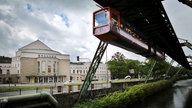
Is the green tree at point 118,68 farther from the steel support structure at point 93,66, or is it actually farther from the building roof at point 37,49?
the steel support structure at point 93,66

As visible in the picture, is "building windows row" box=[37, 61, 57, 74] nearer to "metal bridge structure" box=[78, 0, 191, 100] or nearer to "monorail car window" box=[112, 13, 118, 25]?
"metal bridge structure" box=[78, 0, 191, 100]

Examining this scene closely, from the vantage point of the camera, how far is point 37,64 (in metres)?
71.8

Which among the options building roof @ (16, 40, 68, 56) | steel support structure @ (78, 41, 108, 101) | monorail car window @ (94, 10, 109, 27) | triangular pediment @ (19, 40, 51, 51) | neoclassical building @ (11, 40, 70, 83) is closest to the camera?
monorail car window @ (94, 10, 109, 27)

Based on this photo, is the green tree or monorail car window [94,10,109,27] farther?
the green tree

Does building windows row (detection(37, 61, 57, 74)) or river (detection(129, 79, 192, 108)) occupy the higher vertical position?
building windows row (detection(37, 61, 57, 74))

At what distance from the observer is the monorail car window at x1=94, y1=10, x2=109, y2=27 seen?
1017cm

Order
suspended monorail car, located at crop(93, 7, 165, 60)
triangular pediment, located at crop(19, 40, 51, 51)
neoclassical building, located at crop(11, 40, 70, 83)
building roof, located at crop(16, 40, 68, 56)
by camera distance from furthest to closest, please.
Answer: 1. triangular pediment, located at crop(19, 40, 51, 51)
2. building roof, located at crop(16, 40, 68, 56)
3. neoclassical building, located at crop(11, 40, 70, 83)
4. suspended monorail car, located at crop(93, 7, 165, 60)

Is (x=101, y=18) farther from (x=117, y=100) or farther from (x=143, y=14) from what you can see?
(x=117, y=100)

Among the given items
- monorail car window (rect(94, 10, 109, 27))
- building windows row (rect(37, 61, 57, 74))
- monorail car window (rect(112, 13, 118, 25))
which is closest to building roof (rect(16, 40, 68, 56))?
building windows row (rect(37, 61, 57, 74))

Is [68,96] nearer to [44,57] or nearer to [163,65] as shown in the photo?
[163,65]

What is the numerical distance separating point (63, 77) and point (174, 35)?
66933mm

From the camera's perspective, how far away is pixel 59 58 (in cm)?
7956

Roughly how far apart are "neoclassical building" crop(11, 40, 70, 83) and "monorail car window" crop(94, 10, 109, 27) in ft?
189

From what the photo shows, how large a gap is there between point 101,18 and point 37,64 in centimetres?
6528
